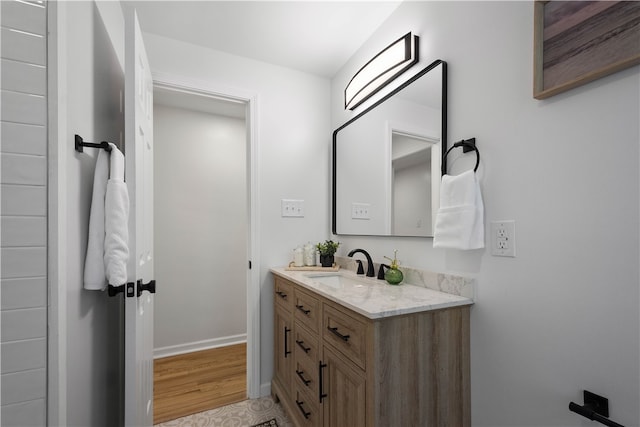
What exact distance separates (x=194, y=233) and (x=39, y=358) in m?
2.10

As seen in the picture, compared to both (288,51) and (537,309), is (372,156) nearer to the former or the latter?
(288,51)

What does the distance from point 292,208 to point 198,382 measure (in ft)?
5.07

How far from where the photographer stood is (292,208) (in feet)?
7.29

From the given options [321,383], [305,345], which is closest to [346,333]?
[321,383]

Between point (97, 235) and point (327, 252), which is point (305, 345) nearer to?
point (327, 252)

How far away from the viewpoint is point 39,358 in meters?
0.81

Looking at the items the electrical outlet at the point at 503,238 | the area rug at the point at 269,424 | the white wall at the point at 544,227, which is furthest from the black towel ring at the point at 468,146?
the area rug at the point at 269,424

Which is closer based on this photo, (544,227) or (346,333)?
(544,227)

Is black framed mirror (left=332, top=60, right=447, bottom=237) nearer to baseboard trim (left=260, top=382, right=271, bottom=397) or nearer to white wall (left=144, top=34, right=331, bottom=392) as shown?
white wall (left=144, top=34, right=331, bottom=392)

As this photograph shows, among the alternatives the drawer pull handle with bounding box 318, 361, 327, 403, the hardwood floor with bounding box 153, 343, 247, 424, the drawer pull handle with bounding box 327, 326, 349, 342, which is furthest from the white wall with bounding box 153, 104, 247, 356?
the drawer pull handle with bounding box 327, 326, 349, 342

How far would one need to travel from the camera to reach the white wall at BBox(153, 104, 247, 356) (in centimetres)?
273

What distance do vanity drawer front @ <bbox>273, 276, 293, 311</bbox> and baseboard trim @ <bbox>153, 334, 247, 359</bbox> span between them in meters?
1.25

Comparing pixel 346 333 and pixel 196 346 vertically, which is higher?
pixel 346 333

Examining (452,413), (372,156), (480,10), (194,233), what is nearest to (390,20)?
(480,10)
